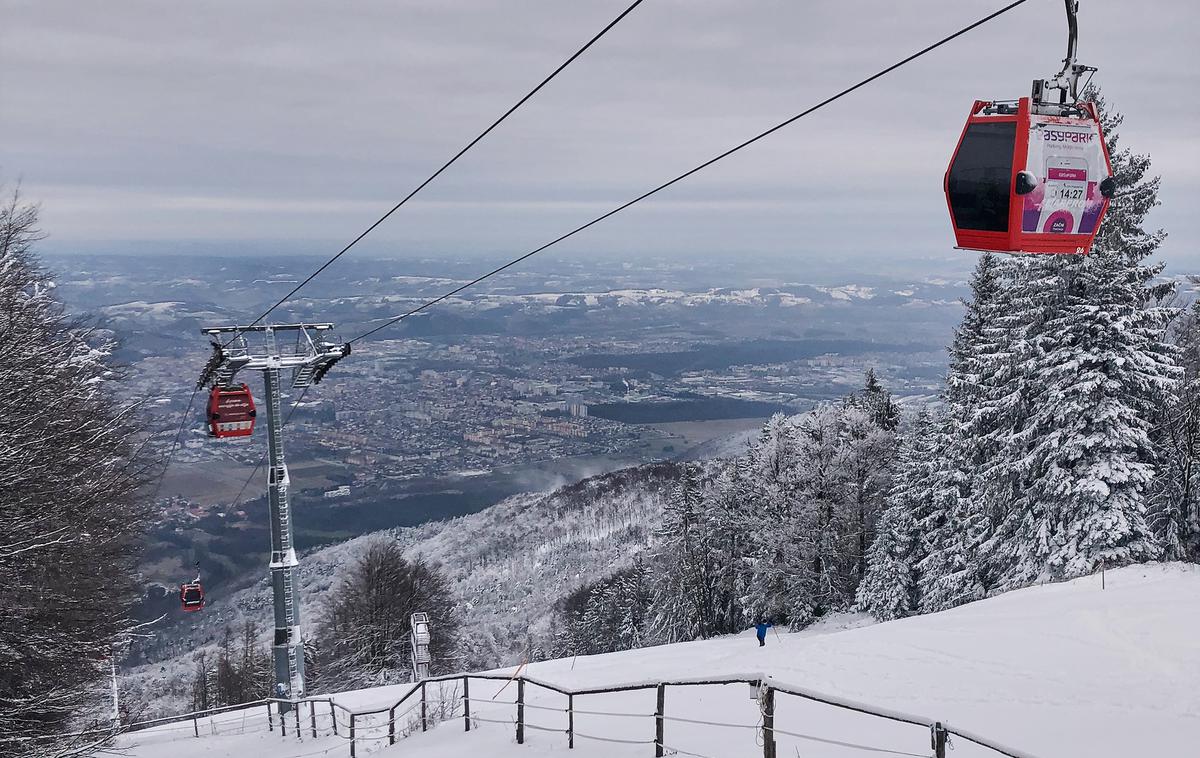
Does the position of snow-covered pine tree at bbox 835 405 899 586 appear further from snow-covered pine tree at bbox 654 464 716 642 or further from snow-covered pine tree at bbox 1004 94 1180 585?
snow-covered pine tree at bbox 1004 94 1180 585

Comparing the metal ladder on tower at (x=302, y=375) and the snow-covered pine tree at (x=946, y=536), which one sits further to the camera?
the snow-covered pine tree at (x=946, y=536)

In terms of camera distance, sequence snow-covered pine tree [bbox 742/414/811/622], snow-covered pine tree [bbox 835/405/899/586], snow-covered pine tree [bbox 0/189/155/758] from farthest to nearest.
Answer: snow-covered pine tree [bbox 835/405/899/586], snow-covered pine tree [bbox 742/414/811/622], snow-covered pine tree [bbox 0/189/155/758]

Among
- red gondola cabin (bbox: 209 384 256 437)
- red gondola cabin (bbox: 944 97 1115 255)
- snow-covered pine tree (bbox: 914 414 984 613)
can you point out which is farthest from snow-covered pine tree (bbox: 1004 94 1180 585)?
red gondola cabin (bbox: 209 384 256 437)

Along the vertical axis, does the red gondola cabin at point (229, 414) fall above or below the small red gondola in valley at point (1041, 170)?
below

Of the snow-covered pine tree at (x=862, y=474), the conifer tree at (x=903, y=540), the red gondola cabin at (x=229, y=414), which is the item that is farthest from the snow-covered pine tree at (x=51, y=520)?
the snow-covered pine tree at (x=862, y=474)

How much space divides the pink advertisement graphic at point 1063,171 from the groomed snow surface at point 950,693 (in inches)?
178

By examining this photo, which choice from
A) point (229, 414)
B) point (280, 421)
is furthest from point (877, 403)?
point (229, 414)

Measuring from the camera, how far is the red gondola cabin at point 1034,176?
21.3 feet

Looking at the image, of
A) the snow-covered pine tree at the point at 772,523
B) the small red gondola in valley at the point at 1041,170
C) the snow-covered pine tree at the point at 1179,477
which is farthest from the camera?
the snow-covered pine tree at the point at 772,523

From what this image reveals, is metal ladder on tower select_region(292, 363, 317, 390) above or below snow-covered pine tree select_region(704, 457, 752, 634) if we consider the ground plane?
above

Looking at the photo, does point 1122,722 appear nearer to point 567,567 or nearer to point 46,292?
point 46,292

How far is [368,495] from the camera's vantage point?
430ft

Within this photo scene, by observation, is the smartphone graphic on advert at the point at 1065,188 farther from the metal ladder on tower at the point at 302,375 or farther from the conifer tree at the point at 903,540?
the conifer tree at the point at 903,540

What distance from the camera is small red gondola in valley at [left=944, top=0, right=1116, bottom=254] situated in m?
6.49
